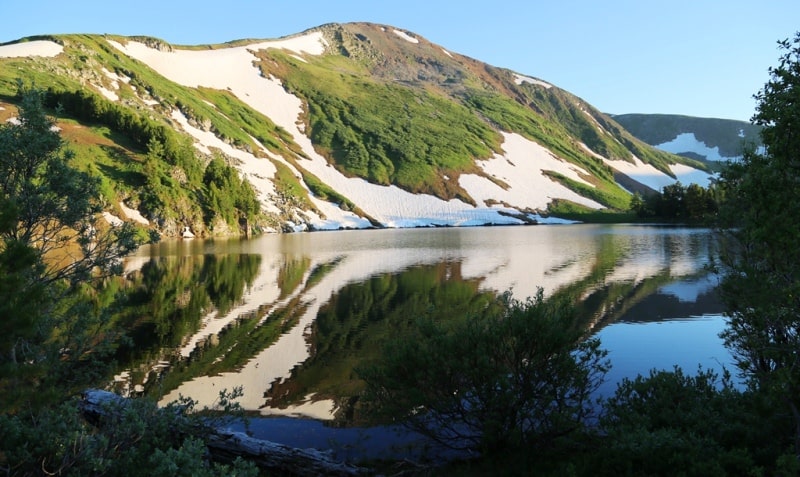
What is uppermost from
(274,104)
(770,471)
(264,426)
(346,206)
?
(274,104)

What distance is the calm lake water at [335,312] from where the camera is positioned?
60.4 feet

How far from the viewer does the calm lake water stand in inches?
725

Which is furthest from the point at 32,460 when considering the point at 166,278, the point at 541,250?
the point at 541,250

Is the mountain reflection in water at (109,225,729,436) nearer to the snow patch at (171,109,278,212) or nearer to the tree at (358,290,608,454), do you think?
the tree at (358,290,608,454)

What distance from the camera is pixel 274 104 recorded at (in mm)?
198125

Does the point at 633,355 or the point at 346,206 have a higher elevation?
the point at 346,206

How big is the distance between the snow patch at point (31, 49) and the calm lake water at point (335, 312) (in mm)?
106047

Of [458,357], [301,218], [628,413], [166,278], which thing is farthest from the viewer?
[301,218]

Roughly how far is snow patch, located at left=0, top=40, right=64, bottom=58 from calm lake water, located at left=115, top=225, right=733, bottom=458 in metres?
106

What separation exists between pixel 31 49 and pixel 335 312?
487 feet

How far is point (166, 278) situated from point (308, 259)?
1813cm

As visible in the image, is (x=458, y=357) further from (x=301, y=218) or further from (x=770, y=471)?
(x=301, y=218)

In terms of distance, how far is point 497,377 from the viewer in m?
10.9

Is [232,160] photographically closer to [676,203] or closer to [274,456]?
[676,203]
